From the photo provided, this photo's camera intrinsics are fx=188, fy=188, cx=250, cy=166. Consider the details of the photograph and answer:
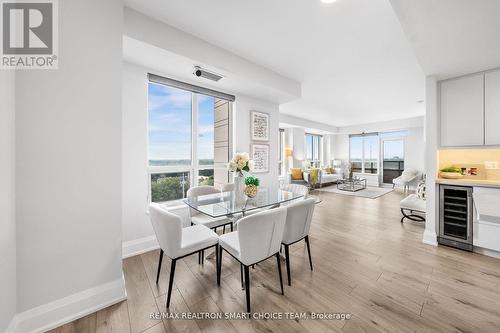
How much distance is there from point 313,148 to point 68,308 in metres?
9.09

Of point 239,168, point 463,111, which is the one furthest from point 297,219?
point 463,111

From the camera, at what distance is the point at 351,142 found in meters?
8.98

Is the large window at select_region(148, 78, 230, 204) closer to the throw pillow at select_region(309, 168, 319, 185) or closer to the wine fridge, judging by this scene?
the wine fridge

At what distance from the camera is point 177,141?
3.04 meters

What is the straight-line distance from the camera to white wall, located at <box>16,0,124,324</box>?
1317 mm

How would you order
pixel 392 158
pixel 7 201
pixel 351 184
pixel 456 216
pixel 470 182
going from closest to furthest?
pixel 7 201, pixel 470 182, pixel 456 216, pixel 351 184, pixel 392 158

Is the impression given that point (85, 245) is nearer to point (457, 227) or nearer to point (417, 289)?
point (417, 289)

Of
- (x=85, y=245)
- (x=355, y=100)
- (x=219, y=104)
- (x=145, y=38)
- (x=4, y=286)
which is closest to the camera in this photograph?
(x=4, y=286)

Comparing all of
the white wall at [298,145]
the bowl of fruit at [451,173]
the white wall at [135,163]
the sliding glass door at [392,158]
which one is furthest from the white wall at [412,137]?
the white wall at [135,163]

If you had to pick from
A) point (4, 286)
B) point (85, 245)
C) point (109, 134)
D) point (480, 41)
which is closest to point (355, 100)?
point (480, 41)

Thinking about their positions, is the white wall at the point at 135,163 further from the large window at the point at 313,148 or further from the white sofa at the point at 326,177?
the large window at the point at 313,148

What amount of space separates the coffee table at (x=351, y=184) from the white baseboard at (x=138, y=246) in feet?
21.9

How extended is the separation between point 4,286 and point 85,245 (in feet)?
1.37

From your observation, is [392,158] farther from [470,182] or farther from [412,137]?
[470,182]
